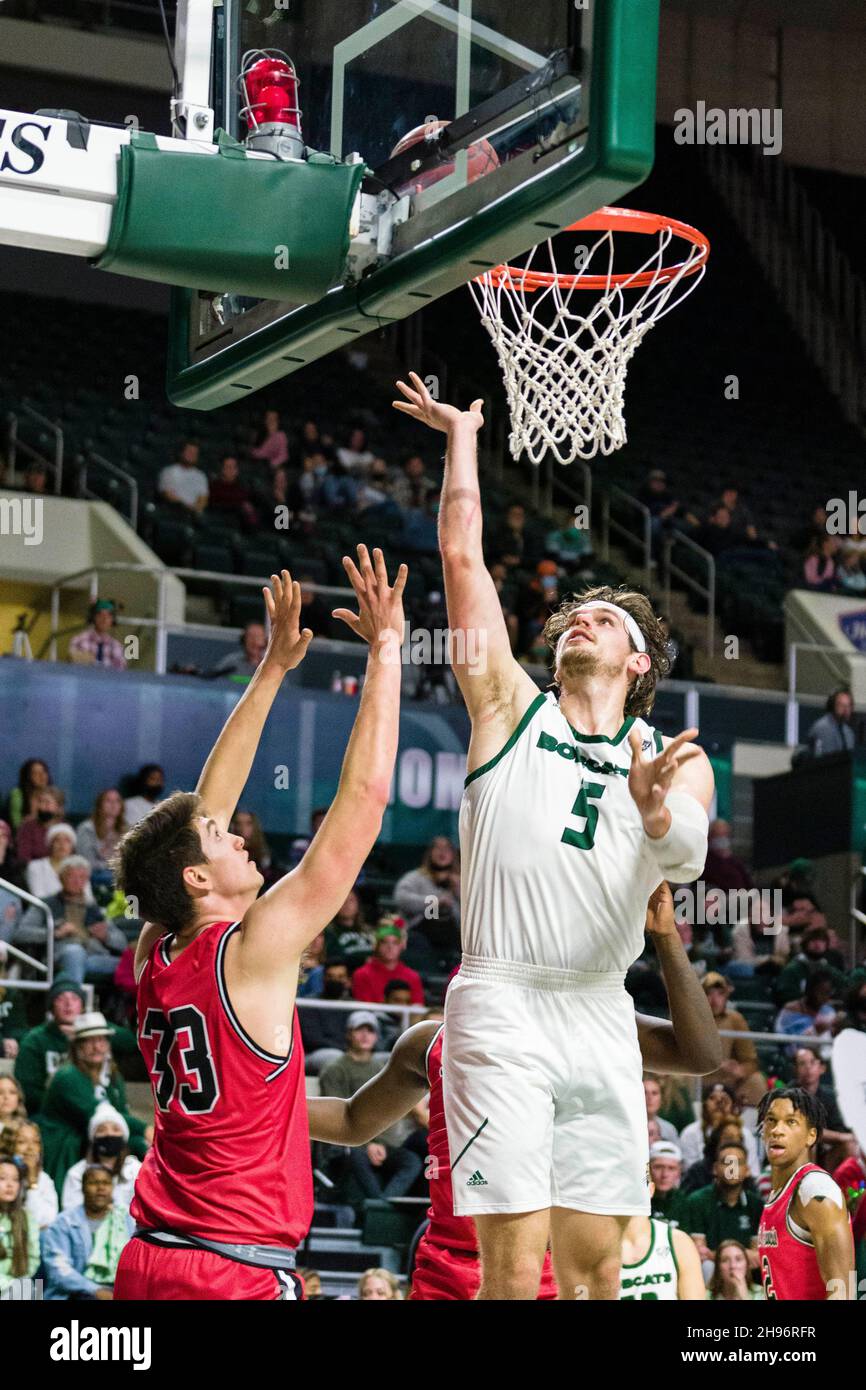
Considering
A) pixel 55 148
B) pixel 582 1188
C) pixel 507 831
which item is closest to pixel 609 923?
pixel 507 831

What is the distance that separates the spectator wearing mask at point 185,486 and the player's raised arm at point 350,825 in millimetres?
10784

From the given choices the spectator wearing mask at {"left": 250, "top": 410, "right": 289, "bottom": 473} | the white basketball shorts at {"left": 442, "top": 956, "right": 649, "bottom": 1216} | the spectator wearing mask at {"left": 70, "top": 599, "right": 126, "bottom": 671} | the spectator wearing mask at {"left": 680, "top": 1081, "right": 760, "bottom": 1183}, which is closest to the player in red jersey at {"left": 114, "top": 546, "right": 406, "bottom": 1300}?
the white basketball shorts at {"left": 442, "top": 956, "right": 649, "bottom": 1216}

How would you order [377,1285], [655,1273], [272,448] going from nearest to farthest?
[655,1273] < [377,1285] < [272,448]

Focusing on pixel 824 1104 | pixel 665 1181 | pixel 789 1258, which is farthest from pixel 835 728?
pixel 789 1258

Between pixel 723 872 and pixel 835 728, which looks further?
pixel 835 728

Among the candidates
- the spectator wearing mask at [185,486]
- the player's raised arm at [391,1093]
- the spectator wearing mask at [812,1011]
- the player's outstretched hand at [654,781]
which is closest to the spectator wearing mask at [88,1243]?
the player's raised arm at [391,1093]

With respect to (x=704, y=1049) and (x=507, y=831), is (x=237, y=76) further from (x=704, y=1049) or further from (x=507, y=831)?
(x=704, y=1049)

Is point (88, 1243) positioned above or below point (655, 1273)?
below

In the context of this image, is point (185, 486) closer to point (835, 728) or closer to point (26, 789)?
point (26, 789)

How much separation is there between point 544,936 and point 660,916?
0.56 meters

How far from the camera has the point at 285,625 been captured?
457cm

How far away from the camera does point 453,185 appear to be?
461cm

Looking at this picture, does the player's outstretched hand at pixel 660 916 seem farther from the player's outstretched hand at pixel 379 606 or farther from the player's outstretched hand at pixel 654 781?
the player's outstretched hand at pixel 379 606

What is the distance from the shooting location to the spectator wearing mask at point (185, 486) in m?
14.8
